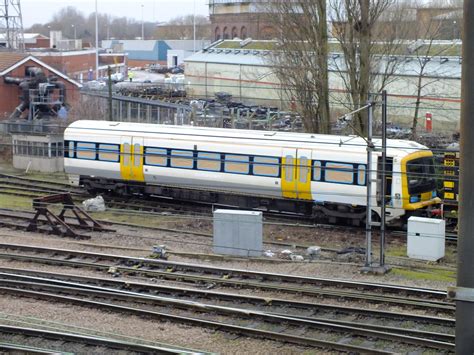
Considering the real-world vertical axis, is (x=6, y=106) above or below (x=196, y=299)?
above

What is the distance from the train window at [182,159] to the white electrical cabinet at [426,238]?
7.78 metres

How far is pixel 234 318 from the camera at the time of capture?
469 inches

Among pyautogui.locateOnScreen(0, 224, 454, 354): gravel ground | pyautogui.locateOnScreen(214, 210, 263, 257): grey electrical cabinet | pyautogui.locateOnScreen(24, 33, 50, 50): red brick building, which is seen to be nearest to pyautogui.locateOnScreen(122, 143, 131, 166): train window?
pyautogui.locateOnScreen(0, 224, 454, 354): gravel ground

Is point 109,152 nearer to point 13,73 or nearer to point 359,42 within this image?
point 359,42

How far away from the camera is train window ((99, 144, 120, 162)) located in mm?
23875

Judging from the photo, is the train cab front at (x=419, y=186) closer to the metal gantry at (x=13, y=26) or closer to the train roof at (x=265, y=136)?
the train roof at (x=265, y=136)

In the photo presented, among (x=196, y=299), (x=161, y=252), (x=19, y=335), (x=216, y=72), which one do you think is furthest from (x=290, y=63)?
(x=216, y=72)

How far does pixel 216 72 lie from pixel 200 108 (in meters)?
13.2

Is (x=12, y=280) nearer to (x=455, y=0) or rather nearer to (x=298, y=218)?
(x=298, y=218)

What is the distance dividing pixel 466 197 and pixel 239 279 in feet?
33.5

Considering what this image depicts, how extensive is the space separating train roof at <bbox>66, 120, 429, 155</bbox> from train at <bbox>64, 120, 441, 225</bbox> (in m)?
0.03

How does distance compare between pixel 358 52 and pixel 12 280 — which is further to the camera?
pixel 358 52

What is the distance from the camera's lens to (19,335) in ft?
35.7

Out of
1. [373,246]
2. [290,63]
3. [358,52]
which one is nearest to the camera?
[373,246]
